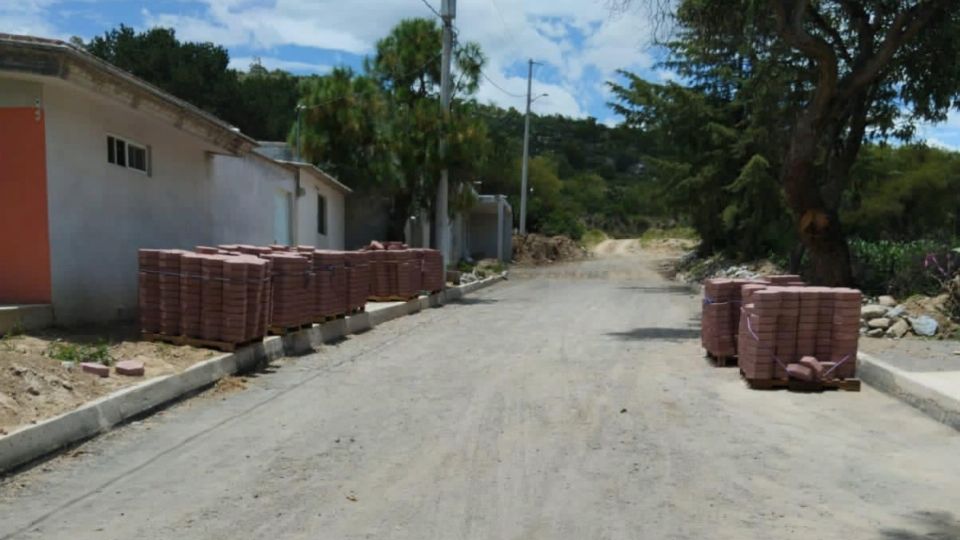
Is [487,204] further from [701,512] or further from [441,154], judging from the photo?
[701,512]

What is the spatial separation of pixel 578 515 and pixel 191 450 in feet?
10.9

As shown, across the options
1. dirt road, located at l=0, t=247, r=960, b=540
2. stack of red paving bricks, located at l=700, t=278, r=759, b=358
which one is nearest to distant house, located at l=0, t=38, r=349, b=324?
dirt road, located at l=0, t=247, r=960, b=540

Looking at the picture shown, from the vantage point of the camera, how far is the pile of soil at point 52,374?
21.8 ft

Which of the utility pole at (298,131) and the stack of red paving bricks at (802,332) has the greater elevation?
the utility pole at (298,131)

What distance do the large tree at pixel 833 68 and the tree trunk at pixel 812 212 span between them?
2 centimetres

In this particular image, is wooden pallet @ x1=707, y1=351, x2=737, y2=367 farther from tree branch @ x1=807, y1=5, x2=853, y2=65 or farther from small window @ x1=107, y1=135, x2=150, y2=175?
small window @ x1=107, y1=135, x2=150, y2=175

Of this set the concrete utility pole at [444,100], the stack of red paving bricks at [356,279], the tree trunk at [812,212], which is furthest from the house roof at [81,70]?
the concrete utility pole at [444,100]

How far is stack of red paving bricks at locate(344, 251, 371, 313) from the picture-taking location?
1495 centimetres

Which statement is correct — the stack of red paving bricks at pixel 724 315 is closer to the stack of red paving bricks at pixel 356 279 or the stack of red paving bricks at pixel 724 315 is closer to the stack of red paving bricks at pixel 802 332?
the stack of red paving bricks at pixel 802 332

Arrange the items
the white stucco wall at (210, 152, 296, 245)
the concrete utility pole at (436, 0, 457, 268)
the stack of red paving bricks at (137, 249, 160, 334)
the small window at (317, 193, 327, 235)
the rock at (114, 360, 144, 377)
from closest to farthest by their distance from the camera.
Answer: the rock at (114, 360, 144, 377) → the stack of red paving bricks at (137, 249, 160, 334) → the white stucco wall at (210, 152, 296, 245) → the concrete utility pole at (436, 0, 457, 268) → the small window at (317, 193, 327, 235)

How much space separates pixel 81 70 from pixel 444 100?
606 inches

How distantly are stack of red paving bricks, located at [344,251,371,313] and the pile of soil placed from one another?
506 cm

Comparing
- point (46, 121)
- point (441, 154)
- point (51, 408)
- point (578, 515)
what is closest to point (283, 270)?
point (46, 121)

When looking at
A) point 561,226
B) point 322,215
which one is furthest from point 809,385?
point 561,226
